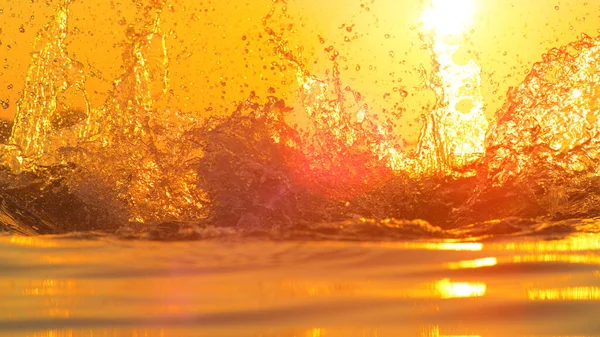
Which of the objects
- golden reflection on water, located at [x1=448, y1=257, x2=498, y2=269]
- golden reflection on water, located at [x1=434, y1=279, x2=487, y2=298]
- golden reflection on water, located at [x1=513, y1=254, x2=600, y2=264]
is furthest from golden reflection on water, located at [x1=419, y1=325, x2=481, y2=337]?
golden reflection on water, located at [x1=513, y1=254, x2=600, y2=264]

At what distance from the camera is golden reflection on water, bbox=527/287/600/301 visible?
3.53m

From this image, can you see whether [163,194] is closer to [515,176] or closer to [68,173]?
[68,173]

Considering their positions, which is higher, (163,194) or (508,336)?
(163,194)

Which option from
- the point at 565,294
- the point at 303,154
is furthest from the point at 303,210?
the point at 565,294

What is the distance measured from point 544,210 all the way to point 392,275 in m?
4.69

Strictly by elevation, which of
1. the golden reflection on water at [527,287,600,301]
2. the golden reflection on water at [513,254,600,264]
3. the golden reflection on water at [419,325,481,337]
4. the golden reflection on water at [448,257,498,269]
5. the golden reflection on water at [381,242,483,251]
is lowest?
the golden reflection on water at [419,325,481,337]

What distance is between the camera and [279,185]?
8.66 m

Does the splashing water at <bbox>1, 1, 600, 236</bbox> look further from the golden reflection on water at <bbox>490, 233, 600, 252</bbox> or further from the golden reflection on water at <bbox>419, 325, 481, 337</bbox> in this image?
the golden reflection on water at <bbox>419, 325, 481, 337</bbox>

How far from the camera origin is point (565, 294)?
Answer: 11.9 feet

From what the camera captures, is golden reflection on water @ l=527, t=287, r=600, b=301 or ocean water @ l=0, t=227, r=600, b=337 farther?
golden reflection on water @ l=527, t=287, r=600, b=301

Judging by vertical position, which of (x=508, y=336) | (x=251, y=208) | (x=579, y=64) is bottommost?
(x=508, y=336)

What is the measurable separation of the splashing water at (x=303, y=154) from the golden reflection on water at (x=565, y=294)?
4.11m

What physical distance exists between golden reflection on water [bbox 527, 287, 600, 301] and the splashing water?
162 inches

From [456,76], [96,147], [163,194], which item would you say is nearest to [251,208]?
[163,194]
